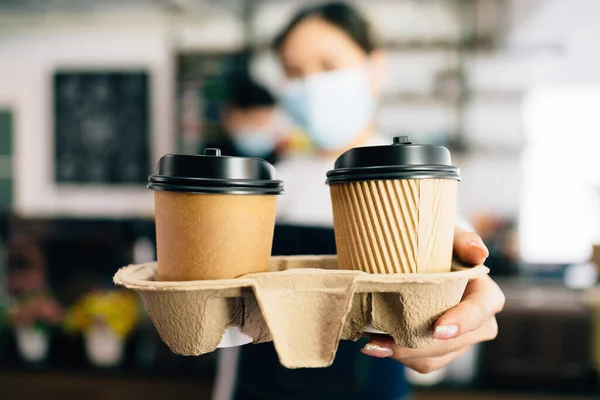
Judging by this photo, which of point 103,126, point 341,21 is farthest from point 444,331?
point 103,126

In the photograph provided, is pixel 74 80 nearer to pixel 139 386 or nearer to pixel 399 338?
pixel 139 386

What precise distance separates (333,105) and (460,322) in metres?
1.04

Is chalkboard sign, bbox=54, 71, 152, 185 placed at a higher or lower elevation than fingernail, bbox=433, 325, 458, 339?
higher

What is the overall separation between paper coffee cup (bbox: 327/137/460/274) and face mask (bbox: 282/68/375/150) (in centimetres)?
86

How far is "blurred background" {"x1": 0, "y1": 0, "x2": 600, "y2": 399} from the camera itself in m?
3.94

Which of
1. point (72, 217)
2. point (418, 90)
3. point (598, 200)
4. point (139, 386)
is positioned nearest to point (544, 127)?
point (598, 200)

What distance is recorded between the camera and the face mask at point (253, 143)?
9.96ft

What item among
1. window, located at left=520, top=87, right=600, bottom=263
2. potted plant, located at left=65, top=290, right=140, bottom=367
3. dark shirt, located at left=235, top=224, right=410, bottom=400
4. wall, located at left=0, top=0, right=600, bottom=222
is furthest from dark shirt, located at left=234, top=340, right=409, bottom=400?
window, located at left=520, top=87, right=600, bottom=263

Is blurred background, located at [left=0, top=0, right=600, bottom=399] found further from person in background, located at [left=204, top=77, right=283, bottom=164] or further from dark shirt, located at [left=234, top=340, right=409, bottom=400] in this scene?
dark shirt, located at [left=234, top=340, right=409, bottom=400]

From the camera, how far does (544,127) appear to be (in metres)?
4.21

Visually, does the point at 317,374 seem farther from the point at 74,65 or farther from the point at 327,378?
the point at 74,65

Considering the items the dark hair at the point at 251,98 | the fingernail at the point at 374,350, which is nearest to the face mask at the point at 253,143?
the dark hair at the point at 251,98

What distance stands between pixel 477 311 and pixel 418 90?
12.7 feet

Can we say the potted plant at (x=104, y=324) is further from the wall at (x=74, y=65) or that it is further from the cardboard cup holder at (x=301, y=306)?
the cardboard cup holder at (x=301, y=306)
